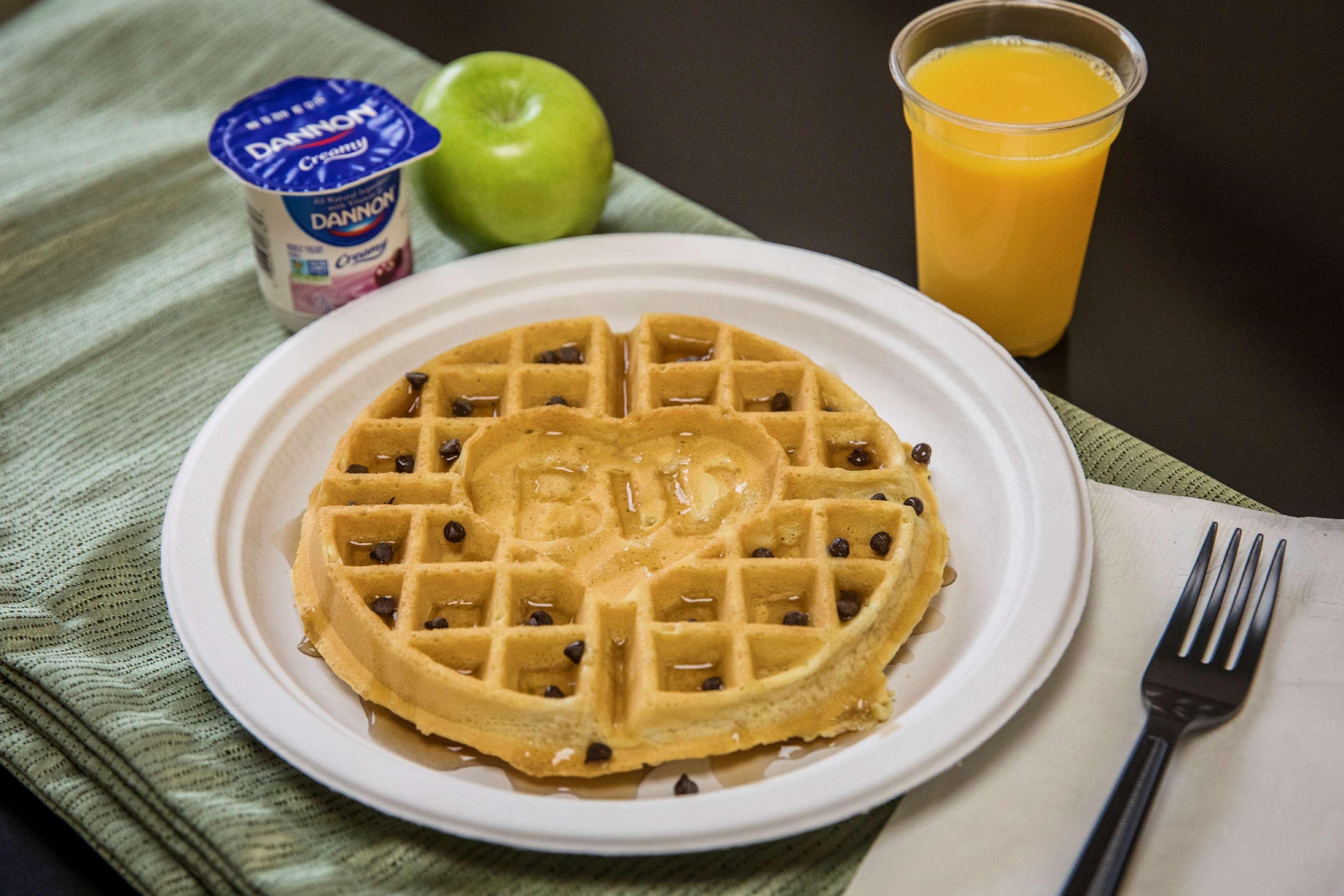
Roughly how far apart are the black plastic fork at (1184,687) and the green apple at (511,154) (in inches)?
63.5

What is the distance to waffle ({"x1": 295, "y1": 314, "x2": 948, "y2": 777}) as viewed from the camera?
1.95m

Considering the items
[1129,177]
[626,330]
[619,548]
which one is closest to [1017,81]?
[1129,177]

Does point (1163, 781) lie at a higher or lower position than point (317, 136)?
lower

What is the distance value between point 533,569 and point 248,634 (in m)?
0.51

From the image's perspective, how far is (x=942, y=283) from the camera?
9.04 feet

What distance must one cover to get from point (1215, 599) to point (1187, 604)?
0.18 feet

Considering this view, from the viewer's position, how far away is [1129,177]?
10.2 ft

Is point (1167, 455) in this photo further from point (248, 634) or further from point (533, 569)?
point (248, 634)

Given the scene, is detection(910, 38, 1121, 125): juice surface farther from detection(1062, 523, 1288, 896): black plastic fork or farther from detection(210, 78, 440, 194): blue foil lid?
detection(210, 78, 440, 194): blue foil lid

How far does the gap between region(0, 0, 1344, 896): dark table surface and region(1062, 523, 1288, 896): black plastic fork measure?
41cm

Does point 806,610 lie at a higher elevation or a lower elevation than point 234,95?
lower

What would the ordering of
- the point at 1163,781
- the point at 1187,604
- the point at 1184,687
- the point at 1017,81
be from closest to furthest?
the point at 1163,781 → the point at 1184,687 → the point at 1187,604 → the point at 1017,81

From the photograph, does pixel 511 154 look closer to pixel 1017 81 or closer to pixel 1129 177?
pixel 1017 81

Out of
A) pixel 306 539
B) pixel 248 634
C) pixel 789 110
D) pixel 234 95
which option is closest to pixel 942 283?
pixel 789 110
